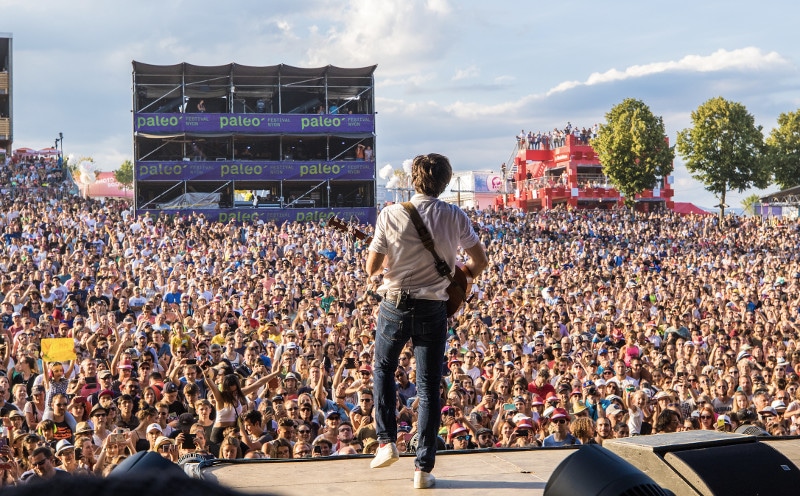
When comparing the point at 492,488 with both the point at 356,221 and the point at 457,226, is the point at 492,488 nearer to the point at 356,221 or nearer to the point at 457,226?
the point at 457,226

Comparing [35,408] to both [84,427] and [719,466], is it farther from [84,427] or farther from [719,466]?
[719,466]

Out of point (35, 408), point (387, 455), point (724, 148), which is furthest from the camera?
point (724, 148)

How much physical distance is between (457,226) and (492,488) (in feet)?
3.90

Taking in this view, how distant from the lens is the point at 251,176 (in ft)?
115

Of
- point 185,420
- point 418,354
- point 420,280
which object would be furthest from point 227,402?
point 420,280

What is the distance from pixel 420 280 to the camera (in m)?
4.21

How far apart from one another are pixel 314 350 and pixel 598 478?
8700 mm

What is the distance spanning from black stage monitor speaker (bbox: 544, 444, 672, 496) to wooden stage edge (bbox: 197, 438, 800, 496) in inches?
59.4

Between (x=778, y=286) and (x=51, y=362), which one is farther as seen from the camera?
(x=778, y=286)

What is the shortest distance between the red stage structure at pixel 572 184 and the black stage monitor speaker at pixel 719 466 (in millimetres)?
54640

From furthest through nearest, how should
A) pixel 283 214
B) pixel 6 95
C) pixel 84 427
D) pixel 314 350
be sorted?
pixel 6 95, pixel 283 214, pixel 314 350, pixel 84 427

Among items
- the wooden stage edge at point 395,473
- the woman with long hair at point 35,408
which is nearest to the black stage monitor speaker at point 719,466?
the wooden stage edge at point 395,473

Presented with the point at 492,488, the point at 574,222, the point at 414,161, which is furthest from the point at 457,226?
the point at 574,222

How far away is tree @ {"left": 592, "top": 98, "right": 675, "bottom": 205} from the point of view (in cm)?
5025
